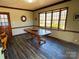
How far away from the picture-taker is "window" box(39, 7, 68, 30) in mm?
3722

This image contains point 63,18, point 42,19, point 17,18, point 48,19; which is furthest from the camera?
point 42,19

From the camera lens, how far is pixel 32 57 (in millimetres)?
2275

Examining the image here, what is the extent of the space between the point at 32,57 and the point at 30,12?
4.72 metres

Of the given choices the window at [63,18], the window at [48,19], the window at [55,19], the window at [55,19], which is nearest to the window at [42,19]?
the window at [55,19]

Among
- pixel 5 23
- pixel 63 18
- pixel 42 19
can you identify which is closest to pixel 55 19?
pixel 63 18

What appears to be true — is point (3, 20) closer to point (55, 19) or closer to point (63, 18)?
point (55, 19)

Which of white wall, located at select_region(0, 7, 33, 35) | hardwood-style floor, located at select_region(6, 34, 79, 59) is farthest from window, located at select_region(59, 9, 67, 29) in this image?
white wall, located at select_region(0, 7, 33, 35)

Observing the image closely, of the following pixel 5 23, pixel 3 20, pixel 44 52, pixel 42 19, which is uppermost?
pixel 42 19

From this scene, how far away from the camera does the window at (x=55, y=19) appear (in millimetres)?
3722

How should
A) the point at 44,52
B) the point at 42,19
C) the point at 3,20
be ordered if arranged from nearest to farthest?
the point at 44,52
the point at 3,20
the point at 42,19

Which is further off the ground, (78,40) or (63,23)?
(63,23)

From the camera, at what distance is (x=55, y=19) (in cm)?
423

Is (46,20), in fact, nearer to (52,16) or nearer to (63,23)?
(52,16)

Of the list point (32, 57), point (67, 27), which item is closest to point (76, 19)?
point (67, 27)
